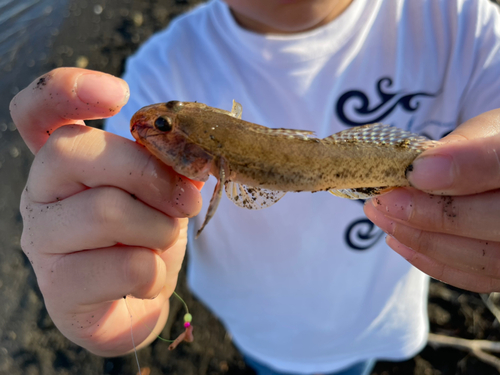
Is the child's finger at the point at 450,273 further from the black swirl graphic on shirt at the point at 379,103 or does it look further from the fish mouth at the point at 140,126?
the fish mouth at the point at 140,126

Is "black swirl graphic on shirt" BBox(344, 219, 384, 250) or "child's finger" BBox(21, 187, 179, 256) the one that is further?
"black swirl graphic on shirt" BBox(344, 219, 384, 250)

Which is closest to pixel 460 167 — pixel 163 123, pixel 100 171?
pixel 163 123

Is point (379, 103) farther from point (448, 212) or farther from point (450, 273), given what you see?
point (450, 273)

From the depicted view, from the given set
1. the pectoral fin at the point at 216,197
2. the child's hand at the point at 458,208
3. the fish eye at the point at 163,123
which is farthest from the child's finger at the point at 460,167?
the fish eye at the point at 163,123

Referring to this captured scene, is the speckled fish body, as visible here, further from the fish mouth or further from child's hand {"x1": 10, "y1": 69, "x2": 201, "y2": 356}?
child's hand {"x1": 10, "y1": 69, "x2": 201, "y2": 356}

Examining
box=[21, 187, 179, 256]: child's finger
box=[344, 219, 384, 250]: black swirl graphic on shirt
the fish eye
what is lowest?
box=[344, 219, 384, 250]: black swirl graphic on shirt

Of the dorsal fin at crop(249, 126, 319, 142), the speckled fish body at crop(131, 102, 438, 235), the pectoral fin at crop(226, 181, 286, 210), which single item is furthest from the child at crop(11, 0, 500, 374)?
the dorsal fin at crop(249, 126, 319, 142)

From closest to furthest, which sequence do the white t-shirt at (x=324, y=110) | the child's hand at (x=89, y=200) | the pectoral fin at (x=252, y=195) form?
1. the child's hand at (x=89, y=200)
2. the pectoral fin at (x=252, y=195)
3. the white t-shirt at (x=324, y=110)
